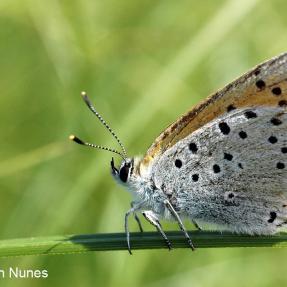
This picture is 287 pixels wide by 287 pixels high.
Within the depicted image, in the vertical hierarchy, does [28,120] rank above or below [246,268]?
above

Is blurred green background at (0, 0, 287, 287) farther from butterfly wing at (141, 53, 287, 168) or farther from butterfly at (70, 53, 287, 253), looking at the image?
butterfly wing at (141, 53, 287, 168)

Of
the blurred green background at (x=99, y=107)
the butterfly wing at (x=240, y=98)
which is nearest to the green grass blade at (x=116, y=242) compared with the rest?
the butterfly wing at (x=240, y=98)

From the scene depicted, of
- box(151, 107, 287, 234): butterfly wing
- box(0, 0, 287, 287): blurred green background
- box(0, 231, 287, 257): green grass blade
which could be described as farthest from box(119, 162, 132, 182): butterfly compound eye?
box(0, 0, 287, 287): blurred green background

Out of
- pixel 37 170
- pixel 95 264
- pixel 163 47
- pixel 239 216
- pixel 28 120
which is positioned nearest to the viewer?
pixel 239 216

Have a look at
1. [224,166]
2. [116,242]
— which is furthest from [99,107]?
[116,242]

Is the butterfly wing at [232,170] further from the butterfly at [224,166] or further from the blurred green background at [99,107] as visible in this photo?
the blurred green background at [99,107]

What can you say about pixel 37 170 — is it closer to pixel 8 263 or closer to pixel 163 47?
pixel 8 263

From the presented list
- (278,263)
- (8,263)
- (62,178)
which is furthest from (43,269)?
(278,263)
